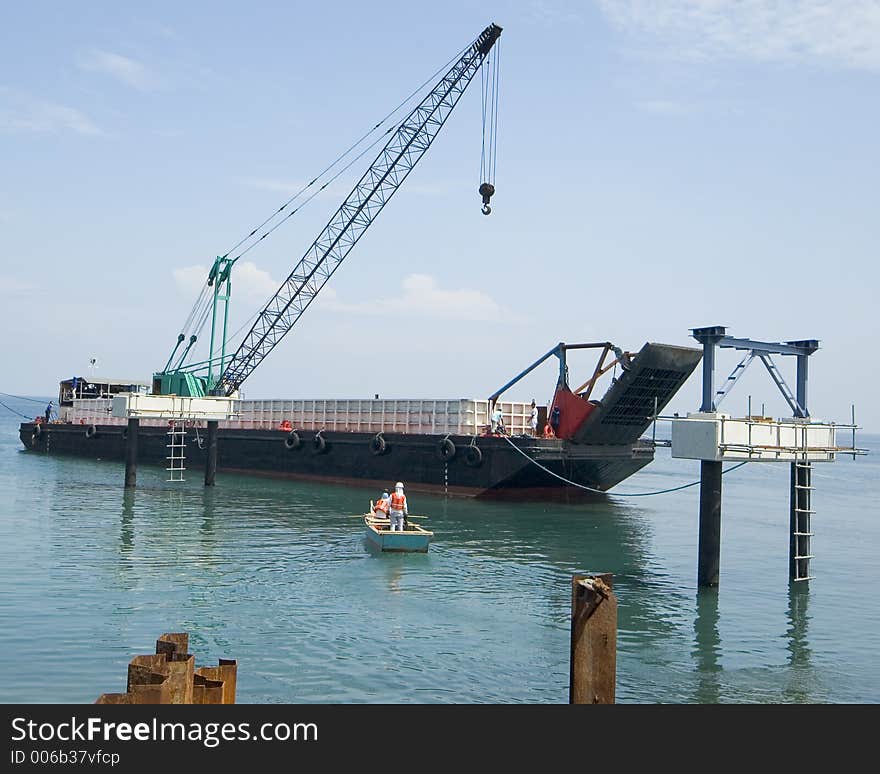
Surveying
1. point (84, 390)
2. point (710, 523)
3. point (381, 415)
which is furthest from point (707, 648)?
point (84, 390)

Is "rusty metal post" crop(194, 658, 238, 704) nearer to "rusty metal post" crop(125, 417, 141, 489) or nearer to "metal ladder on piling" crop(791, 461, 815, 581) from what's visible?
"metal ladder on piling" crop(791, 461, 815, 581)

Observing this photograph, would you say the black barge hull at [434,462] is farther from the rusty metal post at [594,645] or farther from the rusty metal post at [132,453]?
the rusty metal post at [594,645]

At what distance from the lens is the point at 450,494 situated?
4406cm

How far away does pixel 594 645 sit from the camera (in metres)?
10.9

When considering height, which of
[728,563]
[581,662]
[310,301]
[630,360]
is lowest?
[728,563]

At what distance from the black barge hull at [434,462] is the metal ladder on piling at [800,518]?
15.6m

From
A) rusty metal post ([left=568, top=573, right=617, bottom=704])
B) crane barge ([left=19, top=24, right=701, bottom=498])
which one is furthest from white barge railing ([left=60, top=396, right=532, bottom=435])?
rusty metal post ([left=568, top=573, right=617, bottom=704])

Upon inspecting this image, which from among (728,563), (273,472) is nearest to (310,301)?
(273,472)

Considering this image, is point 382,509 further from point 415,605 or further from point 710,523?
point 710,523

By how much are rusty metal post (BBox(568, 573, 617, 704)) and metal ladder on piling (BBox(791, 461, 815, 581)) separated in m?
15.4

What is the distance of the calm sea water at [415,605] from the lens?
1493 cm

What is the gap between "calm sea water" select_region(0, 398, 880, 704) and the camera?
49.0ft
